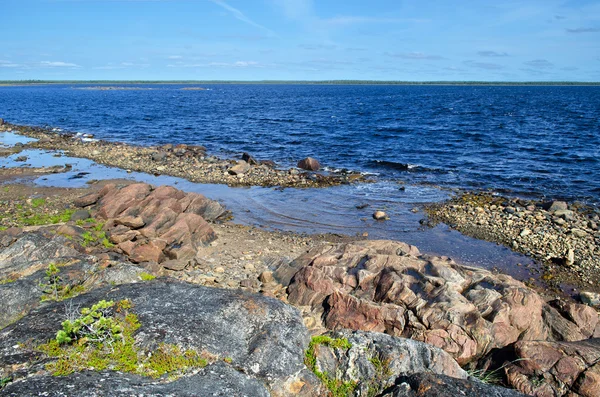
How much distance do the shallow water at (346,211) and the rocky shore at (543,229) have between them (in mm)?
858

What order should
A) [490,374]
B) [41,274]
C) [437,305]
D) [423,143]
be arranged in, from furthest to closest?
[423,143] → [437,305] → [41,274] → [490,374]

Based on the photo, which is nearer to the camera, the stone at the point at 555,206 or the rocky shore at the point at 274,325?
the rocky shore at the point at 274,325

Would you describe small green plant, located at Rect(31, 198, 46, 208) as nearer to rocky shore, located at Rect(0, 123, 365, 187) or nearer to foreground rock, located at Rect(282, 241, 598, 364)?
rocky shore, located at Rect(0, 123, 365, 187)

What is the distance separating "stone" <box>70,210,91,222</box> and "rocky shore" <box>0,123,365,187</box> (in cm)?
1127

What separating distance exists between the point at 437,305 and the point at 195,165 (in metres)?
27.4

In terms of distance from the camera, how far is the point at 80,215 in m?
18.4

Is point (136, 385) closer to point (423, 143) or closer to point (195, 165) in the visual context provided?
point (195, 165)

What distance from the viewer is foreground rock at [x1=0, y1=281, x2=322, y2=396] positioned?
5.65 m

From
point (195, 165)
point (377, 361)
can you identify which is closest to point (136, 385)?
point (377, 361)

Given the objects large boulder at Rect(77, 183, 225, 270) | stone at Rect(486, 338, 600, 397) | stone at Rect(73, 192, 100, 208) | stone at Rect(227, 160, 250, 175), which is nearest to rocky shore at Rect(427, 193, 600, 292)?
stone at Rect(486, 338, 600, 397)

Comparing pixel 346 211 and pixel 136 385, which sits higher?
pixel 136 385

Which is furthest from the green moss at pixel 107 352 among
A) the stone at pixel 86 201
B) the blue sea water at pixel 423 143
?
the blue sea water at pixel 423 143

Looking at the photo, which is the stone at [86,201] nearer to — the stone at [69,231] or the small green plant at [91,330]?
the stone at [69,231]

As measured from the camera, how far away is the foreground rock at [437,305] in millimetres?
9836
